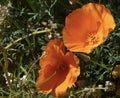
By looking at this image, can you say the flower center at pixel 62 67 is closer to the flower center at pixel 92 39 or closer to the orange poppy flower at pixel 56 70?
the orange poppy flower at pixel 56 70

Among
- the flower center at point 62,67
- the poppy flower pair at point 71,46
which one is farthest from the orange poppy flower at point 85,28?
the flower center at point 62,67

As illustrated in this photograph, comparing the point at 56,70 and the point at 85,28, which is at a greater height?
the point at 85,28

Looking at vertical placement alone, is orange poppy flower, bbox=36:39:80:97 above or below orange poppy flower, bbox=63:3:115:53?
below

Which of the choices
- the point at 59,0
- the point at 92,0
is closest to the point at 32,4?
the point at 59,0

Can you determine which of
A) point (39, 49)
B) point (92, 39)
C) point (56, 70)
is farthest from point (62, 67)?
point (39, 49)

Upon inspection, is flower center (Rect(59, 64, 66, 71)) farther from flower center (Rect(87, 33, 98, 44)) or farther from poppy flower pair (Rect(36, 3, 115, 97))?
flower center (Rect(87, 33, 98, 44))

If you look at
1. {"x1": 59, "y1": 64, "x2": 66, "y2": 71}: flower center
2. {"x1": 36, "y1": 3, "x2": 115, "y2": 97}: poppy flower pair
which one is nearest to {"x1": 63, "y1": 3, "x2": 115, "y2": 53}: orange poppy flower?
{"x1": 36, "y1": 3, "x2": 115, "y2": 97}: poppy flower pair

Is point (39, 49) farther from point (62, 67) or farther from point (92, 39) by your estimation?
point (92, 39)
